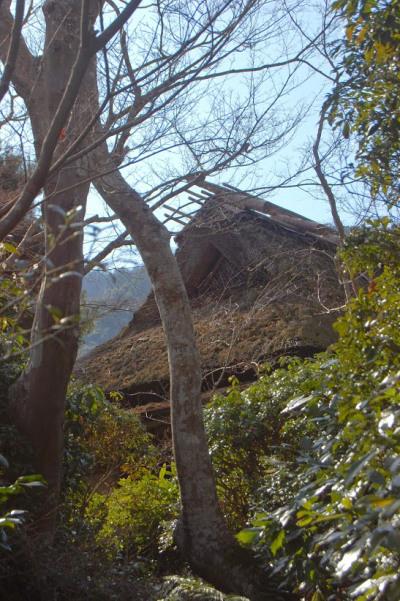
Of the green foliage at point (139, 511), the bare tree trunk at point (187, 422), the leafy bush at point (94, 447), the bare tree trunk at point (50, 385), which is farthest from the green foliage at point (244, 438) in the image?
the bare tree trunk at point (50, 385)

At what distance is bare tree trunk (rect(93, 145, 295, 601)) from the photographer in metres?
5.59

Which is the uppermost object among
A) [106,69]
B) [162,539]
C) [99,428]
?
[106,69]

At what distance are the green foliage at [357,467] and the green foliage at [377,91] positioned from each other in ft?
1.21

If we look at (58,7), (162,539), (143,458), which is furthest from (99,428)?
(58,7)

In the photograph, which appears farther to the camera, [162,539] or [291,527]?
[162,539]

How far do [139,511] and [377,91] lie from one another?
5.09 m

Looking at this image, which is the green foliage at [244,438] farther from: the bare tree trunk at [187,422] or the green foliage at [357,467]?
the green foliage at [357,467]

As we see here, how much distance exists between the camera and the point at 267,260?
12.1 m

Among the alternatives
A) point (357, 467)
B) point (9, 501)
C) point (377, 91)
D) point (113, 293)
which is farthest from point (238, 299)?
point (357, 467)

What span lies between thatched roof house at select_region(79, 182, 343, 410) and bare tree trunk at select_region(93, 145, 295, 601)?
7.77 ft

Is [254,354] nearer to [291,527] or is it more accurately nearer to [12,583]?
[12,583]

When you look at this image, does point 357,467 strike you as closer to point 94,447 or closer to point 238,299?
point 94,447

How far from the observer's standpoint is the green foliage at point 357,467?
1991 mm

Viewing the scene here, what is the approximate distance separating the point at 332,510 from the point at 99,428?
220 inches
